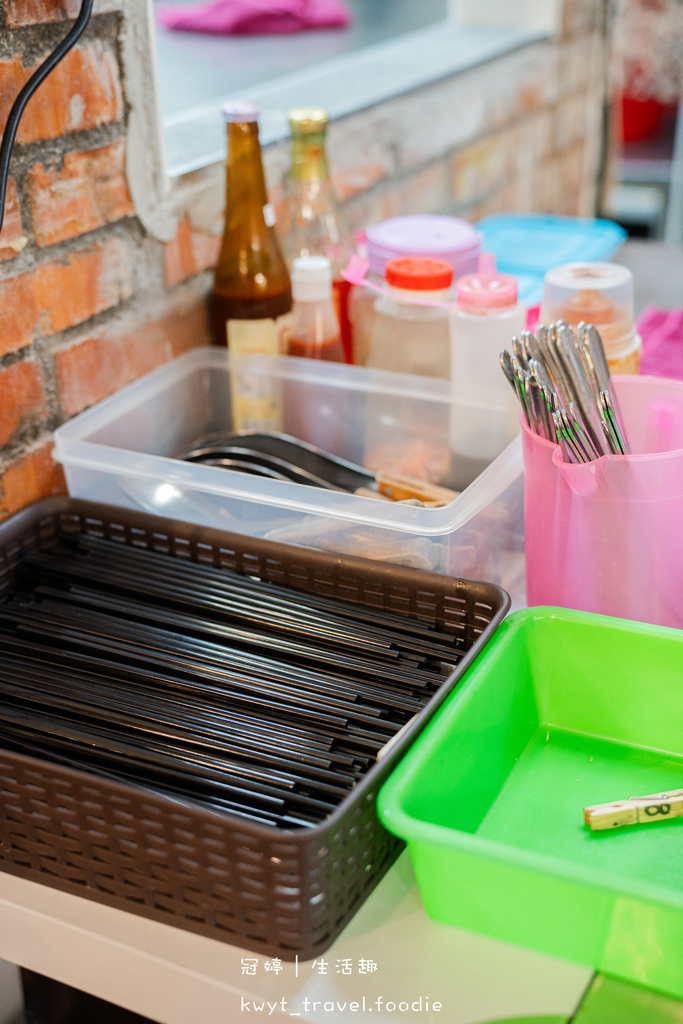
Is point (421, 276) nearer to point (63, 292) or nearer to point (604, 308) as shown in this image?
point (604, 308)

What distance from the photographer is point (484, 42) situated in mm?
1505

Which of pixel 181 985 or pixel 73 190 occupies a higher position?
pixel 73 190

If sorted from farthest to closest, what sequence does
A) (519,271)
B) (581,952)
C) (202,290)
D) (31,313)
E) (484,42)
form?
(484,42)
(519,271)
(202,290)
(31,313)
(581,952)

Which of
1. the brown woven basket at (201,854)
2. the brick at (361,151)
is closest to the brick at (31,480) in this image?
the brown woven basket at (201,854)

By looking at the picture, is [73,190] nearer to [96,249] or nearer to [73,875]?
[96,249]

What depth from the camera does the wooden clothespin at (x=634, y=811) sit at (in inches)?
22.0

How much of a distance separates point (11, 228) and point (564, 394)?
414 mm

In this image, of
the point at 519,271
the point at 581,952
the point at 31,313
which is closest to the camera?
the point at 581,952

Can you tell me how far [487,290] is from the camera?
2.68 feet

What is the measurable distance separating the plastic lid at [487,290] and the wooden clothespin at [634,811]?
16.5 inches

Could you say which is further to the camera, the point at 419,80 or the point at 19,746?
the point at 419,80

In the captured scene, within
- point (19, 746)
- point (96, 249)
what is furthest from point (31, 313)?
point (19, 746)

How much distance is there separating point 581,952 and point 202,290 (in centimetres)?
69

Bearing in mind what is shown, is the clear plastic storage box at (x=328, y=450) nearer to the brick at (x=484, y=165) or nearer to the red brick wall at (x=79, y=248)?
the red brick wall at (x=79, y=248)
